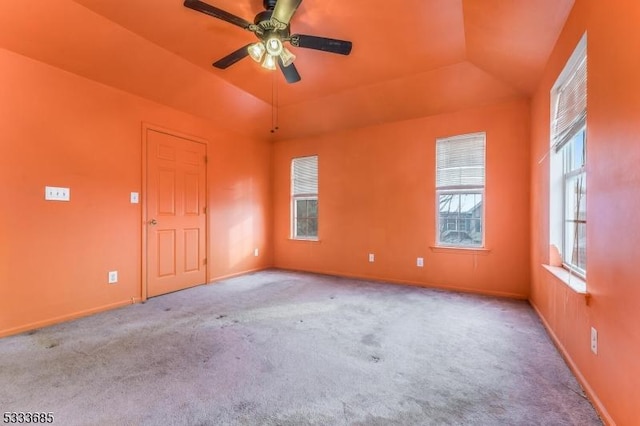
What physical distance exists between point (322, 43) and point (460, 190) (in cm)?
276

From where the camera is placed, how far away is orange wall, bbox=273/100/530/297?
11.8 feet

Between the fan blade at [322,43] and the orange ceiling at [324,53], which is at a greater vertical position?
the orange ceiling at [324,53]

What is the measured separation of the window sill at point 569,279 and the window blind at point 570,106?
1.06 m

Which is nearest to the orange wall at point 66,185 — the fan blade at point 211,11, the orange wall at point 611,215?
the fan blade at point 211,11

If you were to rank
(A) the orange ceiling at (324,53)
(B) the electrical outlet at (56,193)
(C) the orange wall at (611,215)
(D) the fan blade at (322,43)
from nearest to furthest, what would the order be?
1. (C) the orange wall at (611,215)
2. (D) the fan blade at (322,43)
3. (A) the orange ceiling at (324,53)
4. (B) the electrical outlet at (56,193)

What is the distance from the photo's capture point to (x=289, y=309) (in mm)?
3186

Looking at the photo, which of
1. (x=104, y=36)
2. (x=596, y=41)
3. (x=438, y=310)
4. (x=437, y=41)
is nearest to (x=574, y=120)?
(x=596, y=41)

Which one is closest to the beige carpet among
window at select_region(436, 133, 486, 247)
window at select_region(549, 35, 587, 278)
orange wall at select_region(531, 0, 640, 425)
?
orange wall at select_region(531, 0, 640, 425)

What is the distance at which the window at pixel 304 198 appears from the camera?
5227mm

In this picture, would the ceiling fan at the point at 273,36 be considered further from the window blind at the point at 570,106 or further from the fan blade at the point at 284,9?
the window blind at the point at 570,106

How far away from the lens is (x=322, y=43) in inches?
90.3

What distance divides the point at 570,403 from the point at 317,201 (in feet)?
13.3

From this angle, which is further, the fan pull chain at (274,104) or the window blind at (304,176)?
the window blind at (304,176)

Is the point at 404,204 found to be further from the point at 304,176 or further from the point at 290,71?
the point at 290,71
